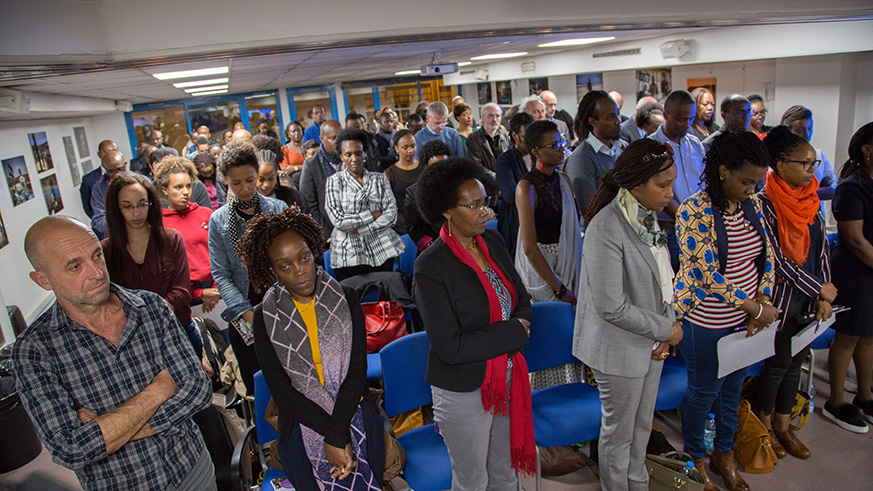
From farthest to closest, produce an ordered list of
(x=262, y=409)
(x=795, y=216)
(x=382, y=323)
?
(x=382, y=323)
(x=795, y=216)
(x=262, y=409)

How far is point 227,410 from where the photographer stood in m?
3.08

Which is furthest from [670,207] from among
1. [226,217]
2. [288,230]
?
[226,217]

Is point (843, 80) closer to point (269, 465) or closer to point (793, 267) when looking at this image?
point (793, 267)

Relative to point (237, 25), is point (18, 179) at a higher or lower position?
lower

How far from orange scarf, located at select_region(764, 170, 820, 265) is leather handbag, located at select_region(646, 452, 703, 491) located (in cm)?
133

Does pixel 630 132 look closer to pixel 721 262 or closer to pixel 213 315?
pixel 721 262

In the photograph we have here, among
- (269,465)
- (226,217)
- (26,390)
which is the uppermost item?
(226,217)

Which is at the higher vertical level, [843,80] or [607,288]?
[843,80]

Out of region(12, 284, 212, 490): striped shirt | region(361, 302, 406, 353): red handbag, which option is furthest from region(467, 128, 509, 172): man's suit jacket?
region(12, 284, 212, 490): striped shirt

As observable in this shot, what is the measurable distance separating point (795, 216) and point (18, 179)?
8193mm

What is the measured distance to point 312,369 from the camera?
7.61ft

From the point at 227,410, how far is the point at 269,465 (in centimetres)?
65

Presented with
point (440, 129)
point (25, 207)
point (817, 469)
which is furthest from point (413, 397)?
point (25, 207)

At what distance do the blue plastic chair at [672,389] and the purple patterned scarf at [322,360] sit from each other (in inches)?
63.1
